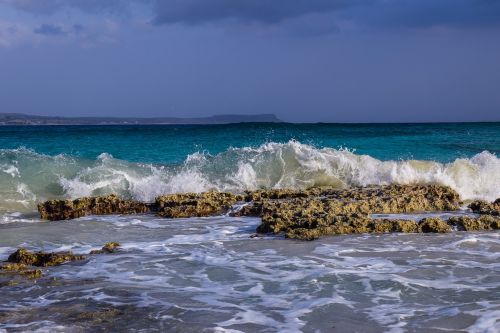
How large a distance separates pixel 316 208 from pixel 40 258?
4202 millimetres

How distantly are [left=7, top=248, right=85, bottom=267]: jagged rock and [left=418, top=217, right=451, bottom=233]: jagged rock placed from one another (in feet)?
14.5

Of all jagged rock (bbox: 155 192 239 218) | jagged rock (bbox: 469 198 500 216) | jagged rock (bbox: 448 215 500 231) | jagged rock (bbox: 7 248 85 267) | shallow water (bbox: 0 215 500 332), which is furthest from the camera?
jagged rock (bbox: 155 192 239 218)

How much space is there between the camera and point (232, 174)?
48.9ft

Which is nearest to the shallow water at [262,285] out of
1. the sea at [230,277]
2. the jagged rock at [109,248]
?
the sea at [230,277]

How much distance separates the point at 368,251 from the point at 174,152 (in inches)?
705

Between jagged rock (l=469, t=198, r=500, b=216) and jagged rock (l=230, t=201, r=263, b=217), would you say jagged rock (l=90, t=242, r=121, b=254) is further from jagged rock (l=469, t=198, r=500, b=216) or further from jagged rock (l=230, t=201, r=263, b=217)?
jagged rock (l=469, t=198, r=500, b=216)

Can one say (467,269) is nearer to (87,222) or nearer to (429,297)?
(429,297)

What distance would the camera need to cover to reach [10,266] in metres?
6.61

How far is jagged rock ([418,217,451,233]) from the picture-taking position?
27.5 ft

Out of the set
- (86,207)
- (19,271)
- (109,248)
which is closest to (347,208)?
(109,248)

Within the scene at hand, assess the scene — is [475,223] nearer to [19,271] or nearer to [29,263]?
[29,263]

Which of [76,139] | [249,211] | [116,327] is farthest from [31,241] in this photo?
[76,139]

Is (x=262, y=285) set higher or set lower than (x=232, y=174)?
lower

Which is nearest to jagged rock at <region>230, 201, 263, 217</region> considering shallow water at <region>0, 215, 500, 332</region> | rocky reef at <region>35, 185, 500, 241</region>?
rocky reef at <region>35, 185, 500, 241</region>
